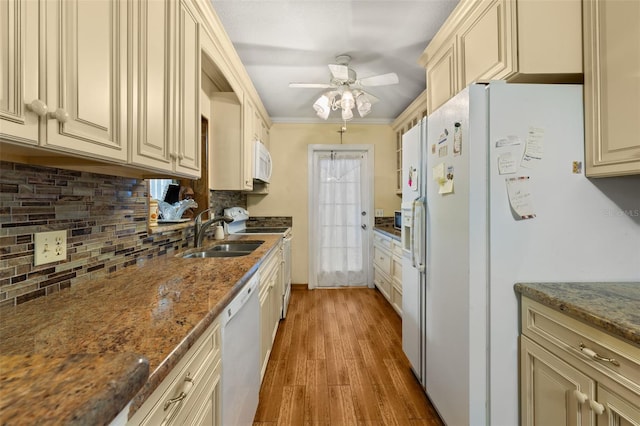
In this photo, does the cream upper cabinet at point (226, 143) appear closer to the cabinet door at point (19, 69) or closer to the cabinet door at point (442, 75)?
the cabinet door at point (442, 75)

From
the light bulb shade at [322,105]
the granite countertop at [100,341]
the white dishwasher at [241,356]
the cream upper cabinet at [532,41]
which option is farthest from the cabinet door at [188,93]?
the cream upper cabinet at [532,41]

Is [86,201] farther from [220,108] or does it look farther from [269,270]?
[220,108]

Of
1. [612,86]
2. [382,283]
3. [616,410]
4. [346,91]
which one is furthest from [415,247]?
[382,283]

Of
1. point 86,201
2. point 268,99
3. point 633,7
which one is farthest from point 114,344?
point 268,99

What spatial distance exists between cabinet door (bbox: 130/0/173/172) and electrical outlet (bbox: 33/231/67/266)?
38 centimetres

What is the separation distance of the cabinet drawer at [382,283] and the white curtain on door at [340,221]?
0.21m

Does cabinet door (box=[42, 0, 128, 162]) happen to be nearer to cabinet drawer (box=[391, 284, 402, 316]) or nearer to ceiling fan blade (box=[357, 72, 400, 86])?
ceiling fan blade (box=[357, 72, 400, 86])

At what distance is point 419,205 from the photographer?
65.9 inches

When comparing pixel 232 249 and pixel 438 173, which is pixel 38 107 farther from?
pixel 232 249

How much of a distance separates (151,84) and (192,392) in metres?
1.07

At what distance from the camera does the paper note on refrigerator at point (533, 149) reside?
1207 millimetres

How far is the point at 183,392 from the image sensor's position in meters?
0.67

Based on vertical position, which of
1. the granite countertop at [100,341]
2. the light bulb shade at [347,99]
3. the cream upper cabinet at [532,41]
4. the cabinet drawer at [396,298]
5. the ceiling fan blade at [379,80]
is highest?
the ceiling fan blade at [379,80]

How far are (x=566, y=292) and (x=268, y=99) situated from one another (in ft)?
10.3
